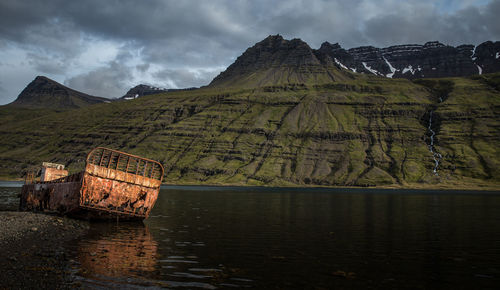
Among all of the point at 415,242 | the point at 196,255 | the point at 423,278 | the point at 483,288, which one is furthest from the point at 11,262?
the point at 415,242

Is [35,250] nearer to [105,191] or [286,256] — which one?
[105,191]

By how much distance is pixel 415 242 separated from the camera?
31.7 metres

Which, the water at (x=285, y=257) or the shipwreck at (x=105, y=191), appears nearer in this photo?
the water at (x=285, y=257)

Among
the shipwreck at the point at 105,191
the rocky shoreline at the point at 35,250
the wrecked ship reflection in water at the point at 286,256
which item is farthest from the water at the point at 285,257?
the shipwreck at the point at 105,191

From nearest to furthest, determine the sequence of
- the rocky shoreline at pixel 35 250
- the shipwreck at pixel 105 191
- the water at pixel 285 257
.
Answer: the rocky shoreline at pixel 35 250
the water at pixel 285 257
the shipwreck at pixel 105 191

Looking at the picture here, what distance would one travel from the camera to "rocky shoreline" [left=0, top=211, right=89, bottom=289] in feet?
56.0

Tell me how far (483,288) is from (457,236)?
1921 cm

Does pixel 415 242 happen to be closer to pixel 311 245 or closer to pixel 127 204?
pixel 311 245

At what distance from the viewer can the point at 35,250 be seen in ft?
78.9

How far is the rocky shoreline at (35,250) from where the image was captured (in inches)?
672

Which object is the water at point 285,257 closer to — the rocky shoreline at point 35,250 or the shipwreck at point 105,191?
the rocky shoreline at point 35,250

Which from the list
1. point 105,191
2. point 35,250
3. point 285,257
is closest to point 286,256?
point 285,257

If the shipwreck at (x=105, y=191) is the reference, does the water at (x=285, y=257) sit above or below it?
below

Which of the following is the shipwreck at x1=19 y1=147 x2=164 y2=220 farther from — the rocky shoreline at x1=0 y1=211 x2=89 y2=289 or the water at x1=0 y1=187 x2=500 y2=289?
the rocky shoreline at x1=0 y1=211 x2=89 y2=289
